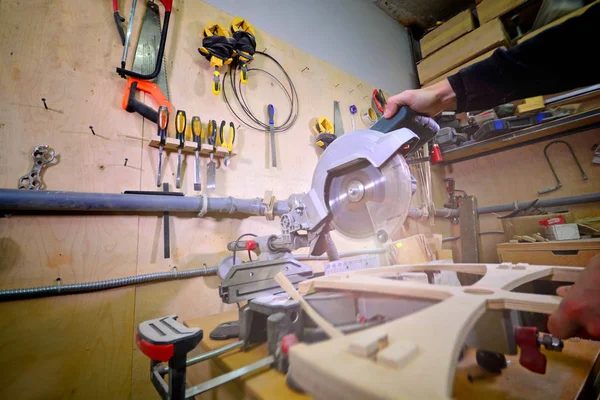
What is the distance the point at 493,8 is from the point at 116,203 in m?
3.75

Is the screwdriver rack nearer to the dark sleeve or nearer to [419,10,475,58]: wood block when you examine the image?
the dark sleeve

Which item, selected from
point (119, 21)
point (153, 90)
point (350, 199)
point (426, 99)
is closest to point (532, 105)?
point (426, 99)

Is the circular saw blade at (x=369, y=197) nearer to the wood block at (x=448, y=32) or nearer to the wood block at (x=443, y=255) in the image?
the wood block at (x=443, y=255)

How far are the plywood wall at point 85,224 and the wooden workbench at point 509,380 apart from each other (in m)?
0.67

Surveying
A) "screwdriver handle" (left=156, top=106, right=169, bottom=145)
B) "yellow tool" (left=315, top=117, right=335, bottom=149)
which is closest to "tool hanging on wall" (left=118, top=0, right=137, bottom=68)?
"screwdriver handle" (left=156, top=106, right=169, bottom=145)

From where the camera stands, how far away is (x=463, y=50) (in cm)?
273

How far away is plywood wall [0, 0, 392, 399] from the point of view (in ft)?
2.99

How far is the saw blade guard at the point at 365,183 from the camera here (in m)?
0.80

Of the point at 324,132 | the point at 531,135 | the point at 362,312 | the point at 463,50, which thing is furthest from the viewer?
the point at 463,50

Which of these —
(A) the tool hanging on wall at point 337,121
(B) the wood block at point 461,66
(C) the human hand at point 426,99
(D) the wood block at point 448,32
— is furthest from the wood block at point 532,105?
(C) the human hand at point 426,99

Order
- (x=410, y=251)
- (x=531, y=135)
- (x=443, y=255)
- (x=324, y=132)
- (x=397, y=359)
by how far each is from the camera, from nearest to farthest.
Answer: (x=397, y=359)
(x=410, y=251)
(x=324, y=132)
(x=443, y=255)
(x=531, y=135)

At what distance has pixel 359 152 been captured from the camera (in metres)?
0.86

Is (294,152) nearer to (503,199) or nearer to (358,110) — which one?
(358,110)

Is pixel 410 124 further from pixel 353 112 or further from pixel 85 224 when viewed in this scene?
pixel 353 112
